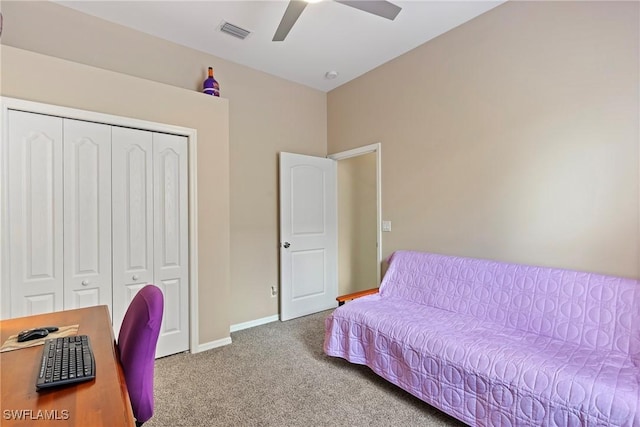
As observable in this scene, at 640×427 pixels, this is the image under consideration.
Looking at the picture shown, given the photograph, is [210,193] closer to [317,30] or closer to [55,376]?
[317,30]

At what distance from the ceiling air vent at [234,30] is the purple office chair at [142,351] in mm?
2386

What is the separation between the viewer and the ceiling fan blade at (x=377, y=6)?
1.96 m

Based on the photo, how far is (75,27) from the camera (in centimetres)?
244

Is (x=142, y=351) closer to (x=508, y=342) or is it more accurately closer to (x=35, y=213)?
(x=35, y=213)

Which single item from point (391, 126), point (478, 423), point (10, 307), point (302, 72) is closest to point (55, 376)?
point (10, 307)

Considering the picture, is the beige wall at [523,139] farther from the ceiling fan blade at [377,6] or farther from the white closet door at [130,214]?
the white closet door at [130,214]

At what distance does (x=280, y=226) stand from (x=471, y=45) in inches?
99.5

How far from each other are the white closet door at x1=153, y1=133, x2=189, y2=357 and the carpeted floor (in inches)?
8.8

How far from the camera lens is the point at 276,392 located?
209 cm

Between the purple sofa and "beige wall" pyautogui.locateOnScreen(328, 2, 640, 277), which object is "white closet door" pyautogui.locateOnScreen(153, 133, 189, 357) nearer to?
the purple sofa

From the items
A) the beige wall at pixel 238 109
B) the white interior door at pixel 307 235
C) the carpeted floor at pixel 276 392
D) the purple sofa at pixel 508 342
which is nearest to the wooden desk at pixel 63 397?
the carpeted floor at pixel 276 392

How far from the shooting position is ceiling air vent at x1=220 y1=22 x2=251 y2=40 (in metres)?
2.63

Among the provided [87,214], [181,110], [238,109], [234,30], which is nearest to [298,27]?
[234,30]

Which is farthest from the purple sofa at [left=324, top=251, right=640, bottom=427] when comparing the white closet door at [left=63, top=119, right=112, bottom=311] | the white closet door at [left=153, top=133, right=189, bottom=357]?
the white closet door at [left=63, top=119, right=112, bottom=311]
